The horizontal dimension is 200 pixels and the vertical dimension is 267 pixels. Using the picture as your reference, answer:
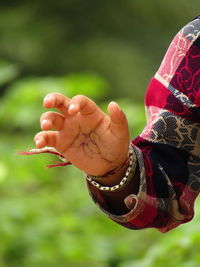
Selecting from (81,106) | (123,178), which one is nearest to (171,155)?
(123,178)

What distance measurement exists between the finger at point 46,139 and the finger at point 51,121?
0.01 metres

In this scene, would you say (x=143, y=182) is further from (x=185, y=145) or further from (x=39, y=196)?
(x=39, y=196)

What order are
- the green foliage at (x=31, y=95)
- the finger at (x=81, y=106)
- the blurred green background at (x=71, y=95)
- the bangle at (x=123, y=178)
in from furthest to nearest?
the green foliage at (x=31, y=95) → the blurred green background at (x=71, y=95) → the bangle at (x=123, y=178) → the finger at (x=81, y=106)

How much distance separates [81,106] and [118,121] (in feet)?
0.25

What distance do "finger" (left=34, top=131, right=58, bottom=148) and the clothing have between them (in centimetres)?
17

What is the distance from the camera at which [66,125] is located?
1.40 metres

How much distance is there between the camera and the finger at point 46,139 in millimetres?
1358

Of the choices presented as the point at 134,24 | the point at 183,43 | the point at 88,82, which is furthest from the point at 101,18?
the point at 183,43

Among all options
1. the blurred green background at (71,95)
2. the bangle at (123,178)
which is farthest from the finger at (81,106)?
the blurred green background at (71,95)

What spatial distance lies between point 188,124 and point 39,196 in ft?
5.95

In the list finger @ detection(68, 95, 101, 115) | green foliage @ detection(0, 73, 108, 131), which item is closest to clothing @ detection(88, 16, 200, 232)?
finger @ detection(68, 95, 101, 115)

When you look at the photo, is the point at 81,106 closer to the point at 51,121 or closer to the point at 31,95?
the point at 51,121

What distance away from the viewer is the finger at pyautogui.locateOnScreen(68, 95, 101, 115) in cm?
134

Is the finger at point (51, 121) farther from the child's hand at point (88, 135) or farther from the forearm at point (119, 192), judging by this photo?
the forearm at point (119, 192)
